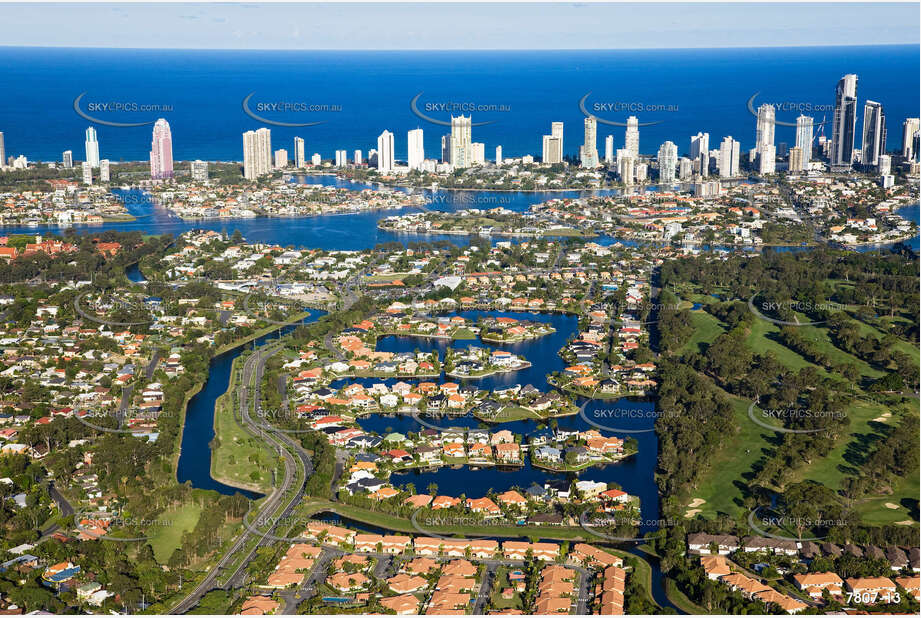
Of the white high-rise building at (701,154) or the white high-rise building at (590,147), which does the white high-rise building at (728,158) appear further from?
the white high-rise building at (590,147)

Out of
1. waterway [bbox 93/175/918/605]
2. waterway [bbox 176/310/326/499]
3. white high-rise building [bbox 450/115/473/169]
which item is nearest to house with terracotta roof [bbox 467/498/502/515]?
waterway [bbox 93/175/918/605]

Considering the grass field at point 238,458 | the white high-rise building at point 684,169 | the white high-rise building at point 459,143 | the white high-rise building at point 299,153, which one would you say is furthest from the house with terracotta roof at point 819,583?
the white high-rise building at point 299,153

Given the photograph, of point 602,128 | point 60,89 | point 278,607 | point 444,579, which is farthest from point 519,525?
point 60,89

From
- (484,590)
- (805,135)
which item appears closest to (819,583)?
(484,590)

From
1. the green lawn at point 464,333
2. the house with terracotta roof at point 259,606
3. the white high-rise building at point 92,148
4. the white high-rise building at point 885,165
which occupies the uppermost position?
the white high-rise building at point 92,148

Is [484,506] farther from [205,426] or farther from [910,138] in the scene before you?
[910,138]
